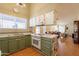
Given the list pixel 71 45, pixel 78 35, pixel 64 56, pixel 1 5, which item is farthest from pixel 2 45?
pixel 78 35

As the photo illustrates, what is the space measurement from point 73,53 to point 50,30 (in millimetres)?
521

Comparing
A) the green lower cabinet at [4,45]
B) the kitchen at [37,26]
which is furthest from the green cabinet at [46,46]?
the green lower cabinet at [4,45]

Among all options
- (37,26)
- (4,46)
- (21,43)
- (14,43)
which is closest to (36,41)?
(37,26)

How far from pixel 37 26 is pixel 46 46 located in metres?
0.40

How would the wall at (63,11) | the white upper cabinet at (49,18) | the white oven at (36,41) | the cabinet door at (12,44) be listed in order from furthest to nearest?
the cabinet door at (12,44), the white oven at (36,41), the white upper cabinet at (49,18), the wall at (63,11)

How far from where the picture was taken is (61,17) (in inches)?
57.0

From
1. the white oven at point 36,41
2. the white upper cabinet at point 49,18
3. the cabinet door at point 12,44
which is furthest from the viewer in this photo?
the cabinet door at point 12,44

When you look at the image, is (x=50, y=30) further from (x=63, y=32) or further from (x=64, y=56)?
(x=64, y=56)

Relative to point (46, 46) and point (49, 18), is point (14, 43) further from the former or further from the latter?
point (49, 18)

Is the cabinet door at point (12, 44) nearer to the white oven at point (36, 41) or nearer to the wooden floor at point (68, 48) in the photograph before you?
the white oven at point (36, 41)

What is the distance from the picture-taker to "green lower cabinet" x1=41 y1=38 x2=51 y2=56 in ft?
4.75

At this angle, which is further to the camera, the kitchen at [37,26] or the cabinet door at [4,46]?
the cabinet door at [4,46]

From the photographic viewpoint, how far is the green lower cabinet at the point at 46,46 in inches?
57.1

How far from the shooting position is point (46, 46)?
4.89 ft
